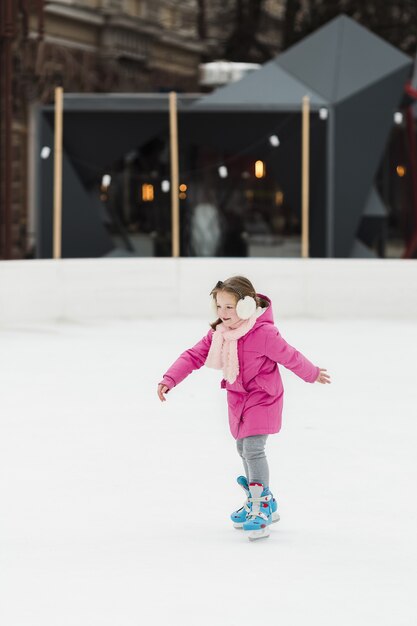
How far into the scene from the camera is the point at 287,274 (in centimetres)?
1709

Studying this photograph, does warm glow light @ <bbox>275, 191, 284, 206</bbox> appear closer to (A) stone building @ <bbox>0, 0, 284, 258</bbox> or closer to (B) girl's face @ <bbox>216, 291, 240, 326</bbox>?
(A) stone building @ <bbox>0, 0, 284, 258</bbox>

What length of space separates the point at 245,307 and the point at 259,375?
0.34 meters

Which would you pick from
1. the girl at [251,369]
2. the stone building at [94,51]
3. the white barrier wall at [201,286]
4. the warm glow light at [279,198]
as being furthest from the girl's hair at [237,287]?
the warm glow light at [279,198]

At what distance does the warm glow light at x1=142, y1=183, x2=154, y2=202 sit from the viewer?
20.6 meters

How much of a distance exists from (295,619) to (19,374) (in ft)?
23.8

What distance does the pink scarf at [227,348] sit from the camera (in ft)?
16.7

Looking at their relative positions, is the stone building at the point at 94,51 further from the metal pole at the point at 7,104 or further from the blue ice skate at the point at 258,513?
the blue ice skate at the point at 258,513

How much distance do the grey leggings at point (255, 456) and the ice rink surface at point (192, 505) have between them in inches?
9.6

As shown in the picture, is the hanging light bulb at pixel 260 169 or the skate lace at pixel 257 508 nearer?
the skate lace at pixel 257 508

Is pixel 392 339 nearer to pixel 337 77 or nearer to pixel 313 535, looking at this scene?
pixel 337 77

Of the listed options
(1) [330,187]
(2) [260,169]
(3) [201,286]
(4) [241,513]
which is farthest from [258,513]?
(2) [260,169]

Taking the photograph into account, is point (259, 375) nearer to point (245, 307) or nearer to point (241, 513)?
point (245, 307)

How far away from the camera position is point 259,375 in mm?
5184

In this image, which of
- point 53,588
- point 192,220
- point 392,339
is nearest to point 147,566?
point 53,588
